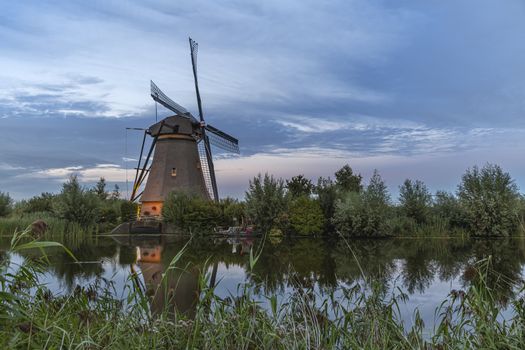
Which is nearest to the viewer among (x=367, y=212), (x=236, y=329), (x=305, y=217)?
(x=236, y=329)

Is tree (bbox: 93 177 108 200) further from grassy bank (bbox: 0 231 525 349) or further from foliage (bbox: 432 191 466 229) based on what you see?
grassy bank (bbox: 0 231 525 349)

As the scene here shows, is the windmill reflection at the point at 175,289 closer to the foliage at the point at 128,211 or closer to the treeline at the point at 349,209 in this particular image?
the treeline at the point at 349,209

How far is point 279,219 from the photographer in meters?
22.6

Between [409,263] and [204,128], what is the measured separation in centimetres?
2057

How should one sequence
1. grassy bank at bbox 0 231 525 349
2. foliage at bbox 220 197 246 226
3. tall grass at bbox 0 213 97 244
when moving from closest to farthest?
grassy bank at bbox 0 231 525 349, tall grass at bbox 0 213 97 244, foliage at bbox 220 197 246 226

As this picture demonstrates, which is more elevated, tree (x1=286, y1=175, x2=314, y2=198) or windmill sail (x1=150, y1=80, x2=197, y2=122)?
windmill sail (x1=150, y1=80, x2=197, y2=122)

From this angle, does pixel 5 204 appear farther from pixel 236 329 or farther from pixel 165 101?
pixel 236 329

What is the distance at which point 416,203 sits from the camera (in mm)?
23922

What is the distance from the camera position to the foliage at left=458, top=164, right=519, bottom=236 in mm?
21812

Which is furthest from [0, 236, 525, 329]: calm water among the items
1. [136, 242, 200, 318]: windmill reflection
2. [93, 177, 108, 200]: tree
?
[93, 177, 108, 200]: tree

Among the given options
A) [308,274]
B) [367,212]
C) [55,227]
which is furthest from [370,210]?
[55,227]

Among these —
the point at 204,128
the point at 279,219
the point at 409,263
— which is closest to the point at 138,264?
the point at 409,263

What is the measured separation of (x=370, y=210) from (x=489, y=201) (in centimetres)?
641

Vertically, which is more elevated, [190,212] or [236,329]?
[236,329]
